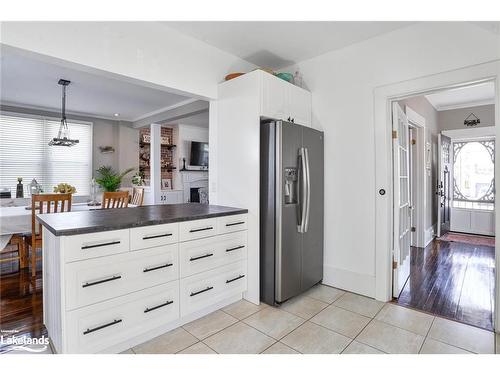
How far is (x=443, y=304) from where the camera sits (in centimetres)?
260

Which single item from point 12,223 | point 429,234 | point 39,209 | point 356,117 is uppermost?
point 356,117

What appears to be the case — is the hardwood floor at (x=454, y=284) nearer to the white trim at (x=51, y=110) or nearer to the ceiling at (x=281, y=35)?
the ceiling at (x=281, y=35)

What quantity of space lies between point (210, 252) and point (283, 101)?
164 cm

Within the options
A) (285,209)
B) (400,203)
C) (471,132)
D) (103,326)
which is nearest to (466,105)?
(471,132)

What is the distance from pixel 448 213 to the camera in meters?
5.76

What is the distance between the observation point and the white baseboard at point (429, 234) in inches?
187

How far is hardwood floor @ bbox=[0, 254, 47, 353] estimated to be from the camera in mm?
2119

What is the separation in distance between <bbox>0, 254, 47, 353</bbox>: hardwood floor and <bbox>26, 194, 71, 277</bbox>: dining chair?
215 millimetres

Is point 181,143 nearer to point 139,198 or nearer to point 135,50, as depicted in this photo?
point 139,198

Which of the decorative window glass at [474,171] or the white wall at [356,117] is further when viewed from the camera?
the decorative window glass at [474,171]

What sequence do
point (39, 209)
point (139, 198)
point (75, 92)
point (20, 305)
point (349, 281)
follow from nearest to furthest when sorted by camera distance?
point (20, 305) → point (349, 281) → point (39, 209) → point (75, 92) → point (139, 198)

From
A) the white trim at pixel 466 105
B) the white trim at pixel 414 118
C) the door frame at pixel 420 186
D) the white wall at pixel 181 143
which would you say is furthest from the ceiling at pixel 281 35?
the white trim at pixel 466 105

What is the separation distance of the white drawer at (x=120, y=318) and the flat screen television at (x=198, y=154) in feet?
15.8

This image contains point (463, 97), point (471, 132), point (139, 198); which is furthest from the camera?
point (471, 132)
